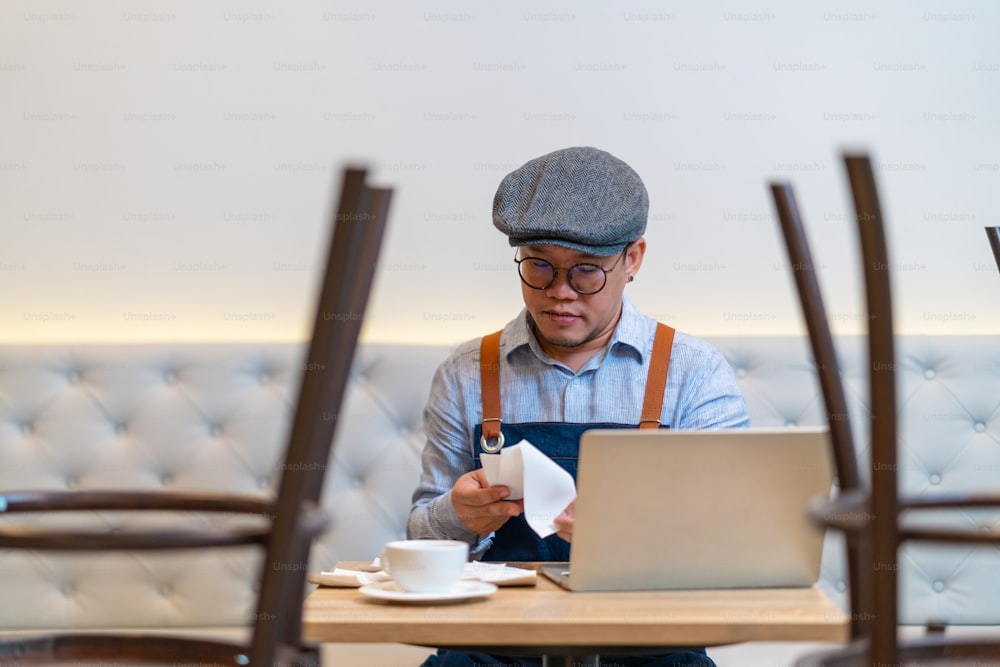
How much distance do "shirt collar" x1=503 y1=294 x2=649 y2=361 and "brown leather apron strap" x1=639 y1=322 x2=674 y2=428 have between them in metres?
0.04

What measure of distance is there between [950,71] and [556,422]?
1329 millimetres

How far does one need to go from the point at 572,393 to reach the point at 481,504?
0.44 meters

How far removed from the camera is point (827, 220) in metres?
2.48

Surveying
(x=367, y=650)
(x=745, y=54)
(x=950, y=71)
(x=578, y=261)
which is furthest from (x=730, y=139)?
(x=367, y=650)

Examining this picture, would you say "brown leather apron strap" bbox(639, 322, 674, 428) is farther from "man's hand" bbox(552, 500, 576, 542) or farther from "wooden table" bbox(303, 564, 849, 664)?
"wooden table" bbox(303, 564, 849, 664)

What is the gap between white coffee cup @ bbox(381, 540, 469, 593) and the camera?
1267mm

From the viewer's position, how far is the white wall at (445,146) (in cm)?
246

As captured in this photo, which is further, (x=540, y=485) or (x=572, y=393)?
(x=572, y=393)

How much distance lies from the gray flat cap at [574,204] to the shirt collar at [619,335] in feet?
0.56

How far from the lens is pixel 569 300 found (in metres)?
1.93

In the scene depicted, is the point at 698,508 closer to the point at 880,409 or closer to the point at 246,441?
the point at 880,409

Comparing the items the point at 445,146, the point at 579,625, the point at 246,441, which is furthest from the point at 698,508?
the point at 445,146

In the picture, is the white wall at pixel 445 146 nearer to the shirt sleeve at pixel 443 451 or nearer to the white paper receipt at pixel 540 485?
the shirt sleeve at pixel 443 451

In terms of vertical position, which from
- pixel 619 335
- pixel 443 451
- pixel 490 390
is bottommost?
pixel 443 451
